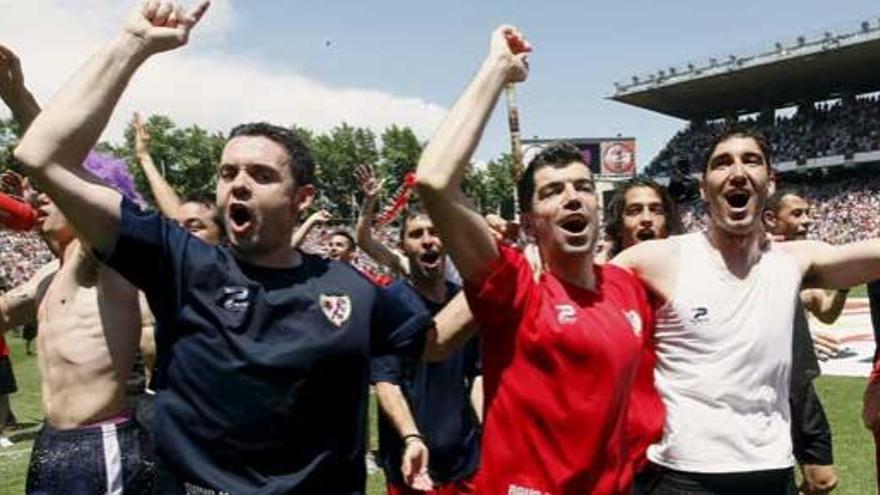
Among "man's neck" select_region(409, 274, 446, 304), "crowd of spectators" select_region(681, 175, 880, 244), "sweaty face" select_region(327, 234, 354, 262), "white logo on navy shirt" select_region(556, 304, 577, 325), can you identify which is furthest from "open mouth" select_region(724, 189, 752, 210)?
"crowd of spectators" select_region(681, 175, 880, 244)

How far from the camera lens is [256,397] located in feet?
10.0

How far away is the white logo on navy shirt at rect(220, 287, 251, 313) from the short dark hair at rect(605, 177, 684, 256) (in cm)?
279

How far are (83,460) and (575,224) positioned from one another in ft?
7.53

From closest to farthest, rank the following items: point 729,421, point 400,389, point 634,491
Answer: point 729,421 < point 634,491 < point 400,389

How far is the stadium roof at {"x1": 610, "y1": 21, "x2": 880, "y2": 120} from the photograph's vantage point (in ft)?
173

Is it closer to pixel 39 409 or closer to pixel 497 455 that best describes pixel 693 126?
pixel 39 409

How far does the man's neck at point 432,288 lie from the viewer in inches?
215

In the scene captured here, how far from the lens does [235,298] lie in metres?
3.15

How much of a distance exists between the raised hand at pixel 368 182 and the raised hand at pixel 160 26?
586 centimetres

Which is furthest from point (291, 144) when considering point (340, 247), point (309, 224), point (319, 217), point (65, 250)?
point (340, 247)

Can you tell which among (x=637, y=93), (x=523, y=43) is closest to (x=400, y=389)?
(x=523, y=43)

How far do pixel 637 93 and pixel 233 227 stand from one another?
63211 millimetres

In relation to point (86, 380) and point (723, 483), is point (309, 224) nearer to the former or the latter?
point (86, 380)

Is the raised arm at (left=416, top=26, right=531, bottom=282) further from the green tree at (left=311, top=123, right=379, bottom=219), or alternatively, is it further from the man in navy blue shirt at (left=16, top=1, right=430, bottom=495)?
the green tree at (left=311, top=123, right=379, bottom=219)
